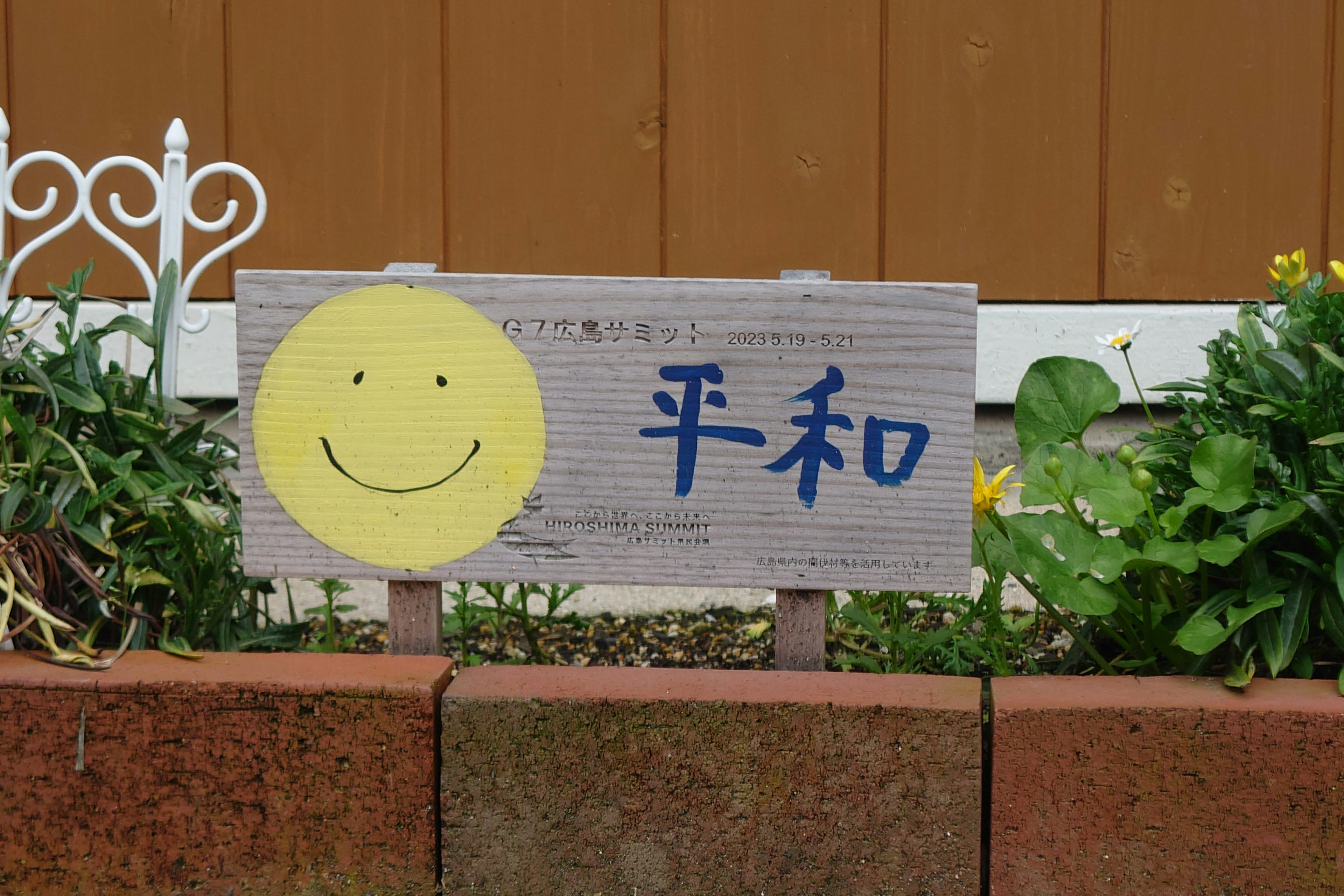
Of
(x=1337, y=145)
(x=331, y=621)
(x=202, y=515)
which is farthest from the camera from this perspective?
(x=1337, y=145)

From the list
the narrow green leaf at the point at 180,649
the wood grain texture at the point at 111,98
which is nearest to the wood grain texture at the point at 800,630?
the narrow green leaf at the point at 180,649

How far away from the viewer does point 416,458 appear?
6.34 feet

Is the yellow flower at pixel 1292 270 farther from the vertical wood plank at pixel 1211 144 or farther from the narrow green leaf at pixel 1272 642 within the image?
the vertical wood plank at pixel 1211 144

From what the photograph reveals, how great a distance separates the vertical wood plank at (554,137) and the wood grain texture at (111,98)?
0.64m

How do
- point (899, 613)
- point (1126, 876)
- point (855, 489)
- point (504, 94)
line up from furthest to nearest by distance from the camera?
point (504, 94) < point (899, 613) < point (855, 489) < point (1126, 876)

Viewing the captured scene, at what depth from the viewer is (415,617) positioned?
2.02m

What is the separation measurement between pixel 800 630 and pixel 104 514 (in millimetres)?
1173

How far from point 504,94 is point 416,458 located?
1538mm

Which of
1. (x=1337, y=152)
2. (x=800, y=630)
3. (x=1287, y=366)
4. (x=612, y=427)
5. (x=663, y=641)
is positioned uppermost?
(x=1337, y=152)

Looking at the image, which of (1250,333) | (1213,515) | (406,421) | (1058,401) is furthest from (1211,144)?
(406,421)

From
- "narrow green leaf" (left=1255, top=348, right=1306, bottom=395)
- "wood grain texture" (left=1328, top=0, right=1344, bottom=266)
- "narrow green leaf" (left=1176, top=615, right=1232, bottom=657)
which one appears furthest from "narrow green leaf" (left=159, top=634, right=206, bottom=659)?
"wood grain texture" (left=1328, top=0, right=1344, bottom=266)

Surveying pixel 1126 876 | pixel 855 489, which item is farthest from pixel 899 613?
pixel 1126 876

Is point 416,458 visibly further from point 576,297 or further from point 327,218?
point 327,218

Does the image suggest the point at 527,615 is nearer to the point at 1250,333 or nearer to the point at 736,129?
the point at 1250,333
